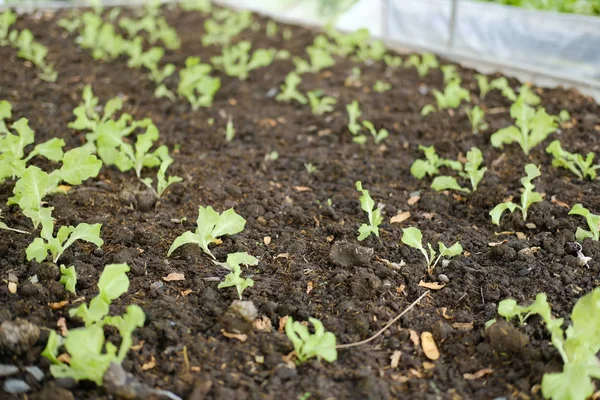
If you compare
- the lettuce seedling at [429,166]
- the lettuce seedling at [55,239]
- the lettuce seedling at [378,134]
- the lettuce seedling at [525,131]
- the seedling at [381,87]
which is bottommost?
the seedling at [381,87]

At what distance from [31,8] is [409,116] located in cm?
558

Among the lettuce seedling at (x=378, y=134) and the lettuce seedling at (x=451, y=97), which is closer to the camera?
the lettuce seedling at (x=378, y=134)

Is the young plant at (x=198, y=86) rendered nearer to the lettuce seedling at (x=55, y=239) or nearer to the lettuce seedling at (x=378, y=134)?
the lettuce seedling at (x=378, y=134)

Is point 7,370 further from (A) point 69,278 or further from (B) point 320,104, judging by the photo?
(B) point 320,104

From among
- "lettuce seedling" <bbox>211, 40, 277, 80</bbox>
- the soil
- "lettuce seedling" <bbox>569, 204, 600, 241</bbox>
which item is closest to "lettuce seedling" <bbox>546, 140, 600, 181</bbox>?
the soil

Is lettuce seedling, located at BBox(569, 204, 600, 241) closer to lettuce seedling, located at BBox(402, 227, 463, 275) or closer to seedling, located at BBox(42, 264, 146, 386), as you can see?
lettuce seedling, located at BBox(402, 227, 463, 275)

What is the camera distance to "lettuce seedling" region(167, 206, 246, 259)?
222cm

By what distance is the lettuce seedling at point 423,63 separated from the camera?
486 centimetres

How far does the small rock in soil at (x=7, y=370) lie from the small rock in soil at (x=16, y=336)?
0.05 meters

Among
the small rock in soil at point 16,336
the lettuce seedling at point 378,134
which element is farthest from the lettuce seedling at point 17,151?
the lettuce seedling at point 378,134

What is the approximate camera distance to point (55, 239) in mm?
2074

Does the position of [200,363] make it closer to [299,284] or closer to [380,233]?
[299,284]

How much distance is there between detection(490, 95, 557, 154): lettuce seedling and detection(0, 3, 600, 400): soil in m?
0.08

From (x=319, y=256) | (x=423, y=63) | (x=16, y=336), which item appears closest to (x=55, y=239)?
(x=16, y=336)
